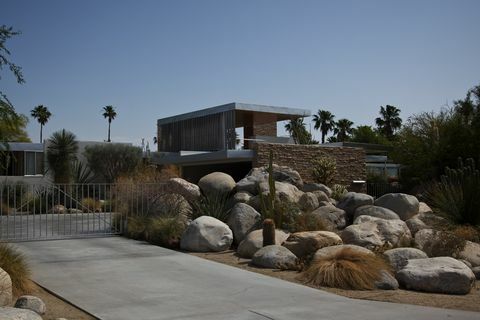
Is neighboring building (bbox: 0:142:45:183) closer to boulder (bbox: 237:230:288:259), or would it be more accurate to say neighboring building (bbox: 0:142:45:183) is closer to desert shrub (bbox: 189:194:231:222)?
desert shrub (bbox: 189:194:231:222)

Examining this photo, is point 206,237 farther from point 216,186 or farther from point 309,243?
point 216,186

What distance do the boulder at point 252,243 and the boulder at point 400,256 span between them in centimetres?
293

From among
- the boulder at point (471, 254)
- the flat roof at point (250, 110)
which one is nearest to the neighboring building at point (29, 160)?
the flat roof at point (250, 110)

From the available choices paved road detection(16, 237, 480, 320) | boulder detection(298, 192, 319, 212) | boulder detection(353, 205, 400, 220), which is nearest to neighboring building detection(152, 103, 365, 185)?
boulder detection(298, 192, 319, 212)

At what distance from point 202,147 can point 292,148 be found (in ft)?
21.9

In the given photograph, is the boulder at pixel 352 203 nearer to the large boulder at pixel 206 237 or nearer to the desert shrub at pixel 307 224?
the desert shrub at pixel 307 224

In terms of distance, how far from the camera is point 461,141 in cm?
2642

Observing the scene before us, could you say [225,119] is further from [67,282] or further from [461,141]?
[67,282]

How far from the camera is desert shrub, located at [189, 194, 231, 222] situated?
1639 cm

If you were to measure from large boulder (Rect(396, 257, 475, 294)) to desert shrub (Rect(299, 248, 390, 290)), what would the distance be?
20.9 inches

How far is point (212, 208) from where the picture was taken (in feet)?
53.8

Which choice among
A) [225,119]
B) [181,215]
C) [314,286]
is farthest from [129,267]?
[225,119]

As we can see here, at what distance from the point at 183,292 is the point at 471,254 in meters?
7.05

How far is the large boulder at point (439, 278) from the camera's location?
387 inches
